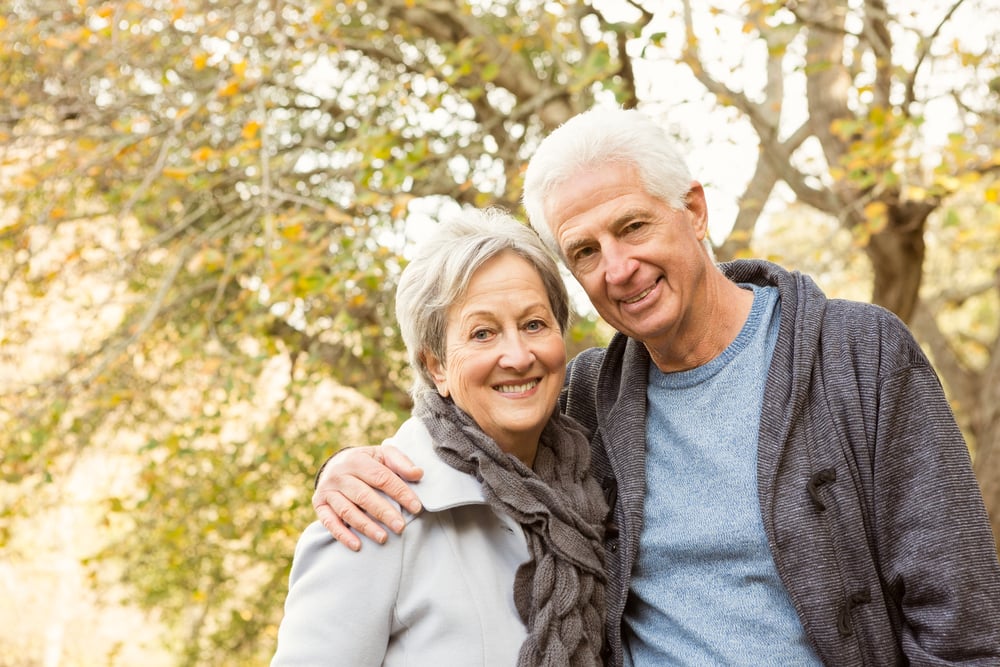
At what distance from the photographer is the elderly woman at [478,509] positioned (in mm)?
1798

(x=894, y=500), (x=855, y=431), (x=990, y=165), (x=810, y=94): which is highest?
(x=810, y=94)

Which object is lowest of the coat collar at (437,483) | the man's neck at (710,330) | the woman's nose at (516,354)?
the coat collar at (437,483)

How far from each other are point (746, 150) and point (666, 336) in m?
3.48

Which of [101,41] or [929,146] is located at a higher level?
[101,41]

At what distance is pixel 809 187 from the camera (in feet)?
17.4

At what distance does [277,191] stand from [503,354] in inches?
95.0

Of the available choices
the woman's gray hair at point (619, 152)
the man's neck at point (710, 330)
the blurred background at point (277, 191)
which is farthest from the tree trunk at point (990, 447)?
the woman's gray hair at point (619, 152)

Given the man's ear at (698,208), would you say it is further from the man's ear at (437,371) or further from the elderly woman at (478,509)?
the man's ear at (437,371)

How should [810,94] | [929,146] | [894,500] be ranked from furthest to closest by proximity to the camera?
1. [810,94]
2. [929,146]
3. [894,500]

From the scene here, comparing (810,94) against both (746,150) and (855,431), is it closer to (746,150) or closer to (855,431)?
(746,150)

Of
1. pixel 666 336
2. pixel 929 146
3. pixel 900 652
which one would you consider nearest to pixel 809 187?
pixel 929 146

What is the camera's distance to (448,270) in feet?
6.58

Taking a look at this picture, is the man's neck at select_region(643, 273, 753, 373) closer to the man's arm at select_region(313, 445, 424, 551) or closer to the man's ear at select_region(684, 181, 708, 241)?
Result: the man's ear at select_region(684, 181, 708, 241)

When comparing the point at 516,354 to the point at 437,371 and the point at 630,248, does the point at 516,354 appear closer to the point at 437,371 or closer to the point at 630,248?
the point at 437,371
